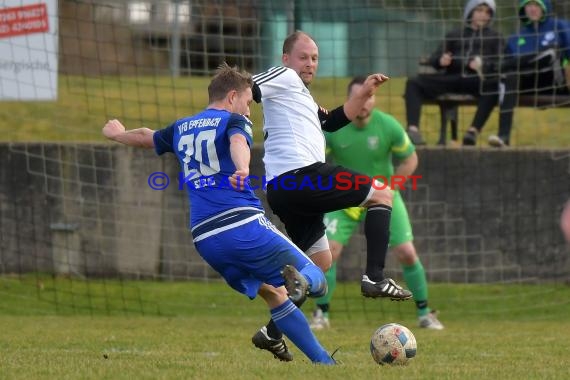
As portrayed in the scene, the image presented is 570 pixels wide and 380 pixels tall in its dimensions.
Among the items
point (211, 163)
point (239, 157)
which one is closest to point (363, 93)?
point (211, 163)

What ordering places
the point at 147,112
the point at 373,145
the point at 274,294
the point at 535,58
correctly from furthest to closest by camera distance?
the point at 147,112 < the point at 535,58 < the point at 373,145 < the point at 274,294

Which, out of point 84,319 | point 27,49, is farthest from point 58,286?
point 27,49

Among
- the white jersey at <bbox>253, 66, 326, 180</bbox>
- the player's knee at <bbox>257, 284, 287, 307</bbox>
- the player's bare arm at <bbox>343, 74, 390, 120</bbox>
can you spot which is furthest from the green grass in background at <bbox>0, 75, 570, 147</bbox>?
the player's knee at <bbox>257, 284, 287, 307</bbox>

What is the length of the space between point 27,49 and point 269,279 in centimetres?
648

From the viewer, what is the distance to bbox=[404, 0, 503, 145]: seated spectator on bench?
1331 cm

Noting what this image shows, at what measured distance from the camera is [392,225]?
11.2 metres

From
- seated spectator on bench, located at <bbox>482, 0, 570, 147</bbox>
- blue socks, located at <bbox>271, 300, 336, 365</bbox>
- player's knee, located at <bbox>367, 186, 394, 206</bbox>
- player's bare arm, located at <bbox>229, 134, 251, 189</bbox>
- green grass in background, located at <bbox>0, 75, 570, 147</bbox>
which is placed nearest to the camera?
player's bare arm, located at <bbox>229, 134, 251, 189</bbox>

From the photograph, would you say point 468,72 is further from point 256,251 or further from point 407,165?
point 256,251

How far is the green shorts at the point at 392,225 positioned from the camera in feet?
36.7

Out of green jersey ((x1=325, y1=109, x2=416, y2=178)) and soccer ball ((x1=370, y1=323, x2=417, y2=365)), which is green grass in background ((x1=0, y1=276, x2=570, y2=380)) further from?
green jersey ((x1=325, y1=109, x2=416, y2=178))

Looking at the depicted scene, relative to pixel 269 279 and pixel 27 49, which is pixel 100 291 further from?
pixel 269 279

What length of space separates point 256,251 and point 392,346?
1021 mm

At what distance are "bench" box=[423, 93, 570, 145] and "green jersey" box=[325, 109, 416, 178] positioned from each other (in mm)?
2431

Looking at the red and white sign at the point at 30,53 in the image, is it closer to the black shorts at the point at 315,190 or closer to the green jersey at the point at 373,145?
the green jersey at the point at 373,145
